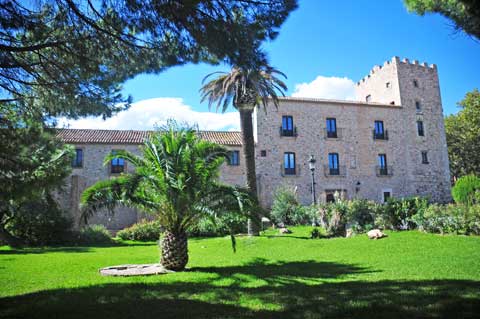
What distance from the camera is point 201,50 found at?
5465mm

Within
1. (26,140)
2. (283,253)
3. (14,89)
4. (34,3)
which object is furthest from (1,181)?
(283,253)

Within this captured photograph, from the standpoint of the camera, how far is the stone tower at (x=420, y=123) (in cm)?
2880

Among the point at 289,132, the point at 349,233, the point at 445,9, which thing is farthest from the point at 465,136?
the point at 445,9

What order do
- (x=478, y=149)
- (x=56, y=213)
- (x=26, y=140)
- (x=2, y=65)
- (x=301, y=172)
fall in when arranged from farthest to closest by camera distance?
1. (x=478, y=149)
2. (x=301, y=172)
3. (x=56, y=213)
4. (x=26, y=140)
5. (x=2, y=65)

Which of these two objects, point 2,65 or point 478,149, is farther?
point 478,149

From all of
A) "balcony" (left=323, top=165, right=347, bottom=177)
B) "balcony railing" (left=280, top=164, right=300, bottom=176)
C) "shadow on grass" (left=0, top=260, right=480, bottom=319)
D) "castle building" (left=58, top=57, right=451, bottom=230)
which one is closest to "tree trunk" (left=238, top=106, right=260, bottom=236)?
"shadow on grass" (left=0, top=260, right=480, bottom=319)

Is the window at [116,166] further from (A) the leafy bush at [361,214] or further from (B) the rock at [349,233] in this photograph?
(B) the rock at [349,233]

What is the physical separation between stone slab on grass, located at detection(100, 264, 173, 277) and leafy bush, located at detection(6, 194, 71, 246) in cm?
951

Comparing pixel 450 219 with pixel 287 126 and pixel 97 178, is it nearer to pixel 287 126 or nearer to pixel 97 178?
pixel 287 126

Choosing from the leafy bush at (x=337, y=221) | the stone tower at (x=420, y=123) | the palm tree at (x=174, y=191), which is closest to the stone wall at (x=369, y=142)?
the stone tower at (x=420, y=123)

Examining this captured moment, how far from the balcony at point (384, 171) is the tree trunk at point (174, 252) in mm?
22912

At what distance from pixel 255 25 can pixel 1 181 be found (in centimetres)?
A: 588

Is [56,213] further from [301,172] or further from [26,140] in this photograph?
[301,172]

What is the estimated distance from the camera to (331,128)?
92.1 ft
